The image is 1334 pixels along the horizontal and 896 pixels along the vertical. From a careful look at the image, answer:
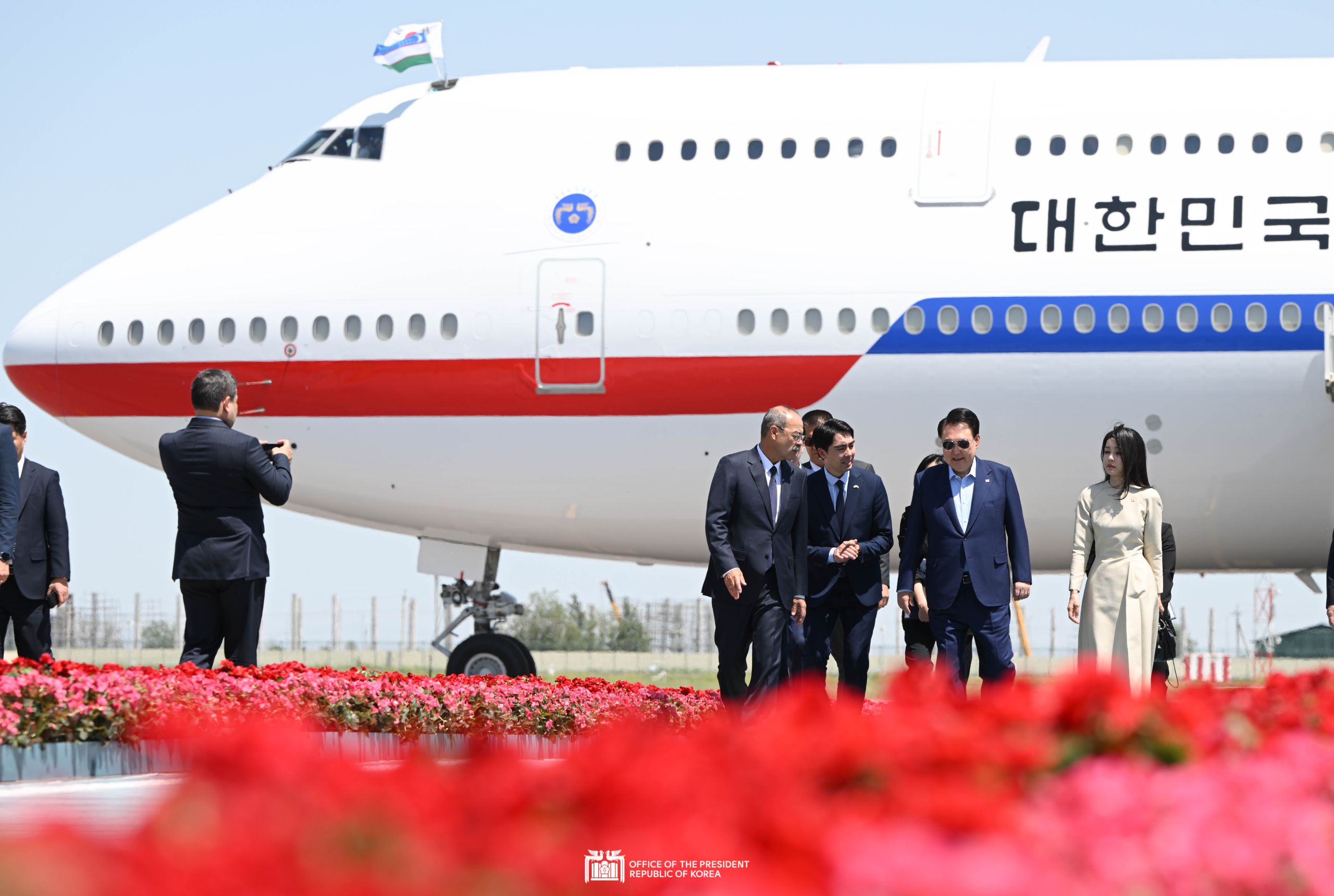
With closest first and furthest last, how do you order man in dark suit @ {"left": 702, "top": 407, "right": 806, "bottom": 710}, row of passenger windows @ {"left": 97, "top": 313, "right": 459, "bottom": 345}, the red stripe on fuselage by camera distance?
man in dark suit @ {"left": 702, "top": 407, "right": 806, "bottom": 710}
the red stripe on fuselage
row of passenger windows @ {"left": 97, "top": 313, "right": 459, "bottom": 345}

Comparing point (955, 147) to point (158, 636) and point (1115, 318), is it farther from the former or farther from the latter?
point (158, 636)

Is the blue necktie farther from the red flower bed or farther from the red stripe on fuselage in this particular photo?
the red flower bed

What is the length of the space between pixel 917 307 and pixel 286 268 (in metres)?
5.28

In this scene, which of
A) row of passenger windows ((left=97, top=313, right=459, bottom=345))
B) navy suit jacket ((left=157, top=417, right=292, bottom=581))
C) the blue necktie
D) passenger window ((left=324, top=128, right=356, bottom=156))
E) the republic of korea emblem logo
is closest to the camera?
the republic of korea emblem logo

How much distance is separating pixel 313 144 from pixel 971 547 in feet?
26.8

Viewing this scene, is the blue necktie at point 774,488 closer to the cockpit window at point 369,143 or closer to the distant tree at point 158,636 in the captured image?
the cockpit window at point 369,143

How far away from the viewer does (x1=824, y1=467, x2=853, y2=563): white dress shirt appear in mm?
9086

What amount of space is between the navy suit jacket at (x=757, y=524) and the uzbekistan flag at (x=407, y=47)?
724cm

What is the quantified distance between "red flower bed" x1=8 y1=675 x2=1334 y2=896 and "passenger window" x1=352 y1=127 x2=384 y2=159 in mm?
11529

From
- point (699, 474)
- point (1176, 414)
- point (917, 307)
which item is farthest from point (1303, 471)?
point (699, 474)

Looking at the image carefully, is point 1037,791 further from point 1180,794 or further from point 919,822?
point 919,822

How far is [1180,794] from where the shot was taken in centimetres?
231


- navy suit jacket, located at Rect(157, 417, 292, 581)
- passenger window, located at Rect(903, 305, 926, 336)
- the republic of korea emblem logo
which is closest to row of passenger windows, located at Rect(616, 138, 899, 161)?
passenger window, located at Rect(903, 305, 926, 336)

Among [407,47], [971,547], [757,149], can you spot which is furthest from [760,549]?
[407,47]
